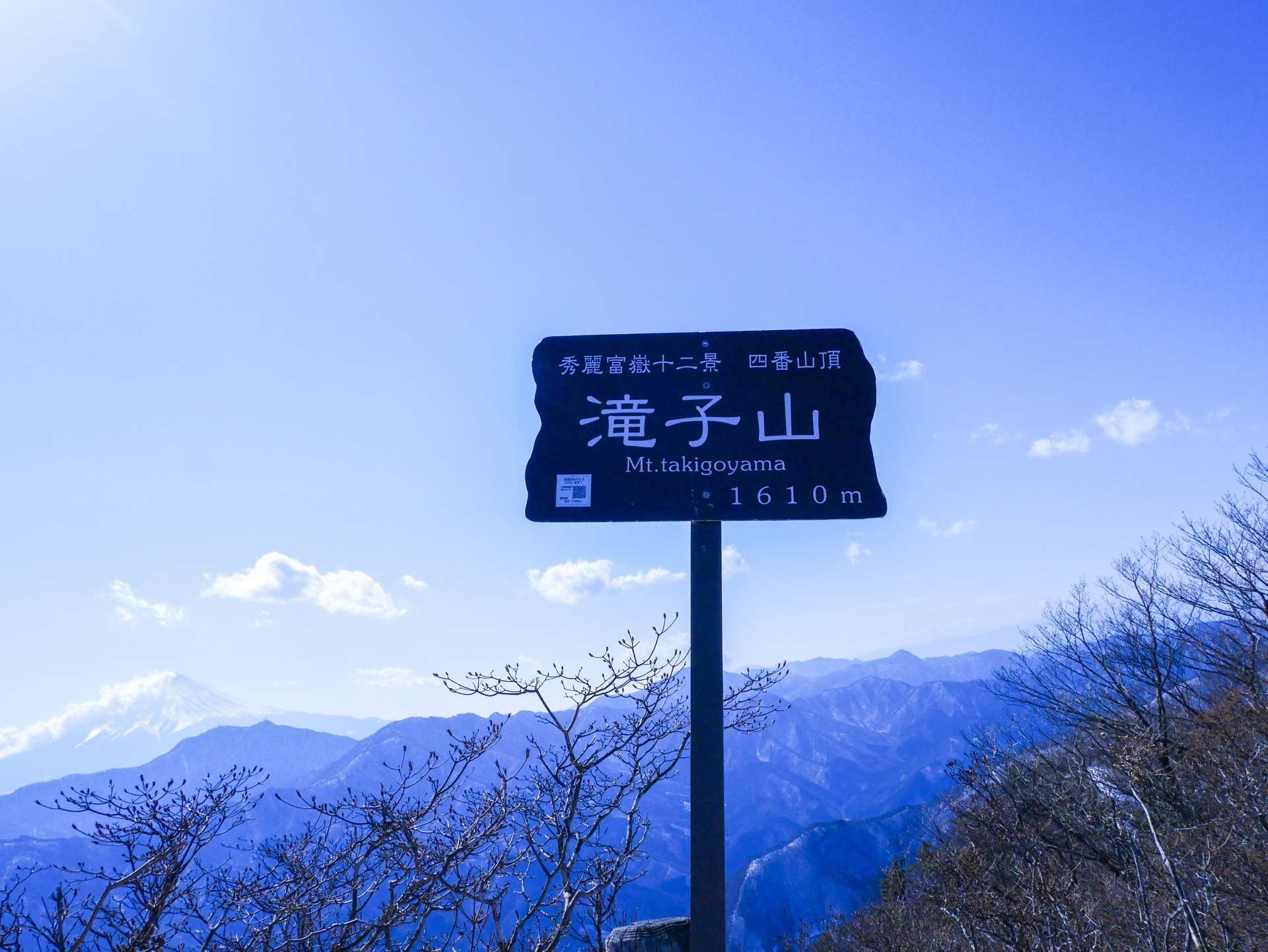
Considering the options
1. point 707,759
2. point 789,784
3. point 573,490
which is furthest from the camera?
point 789,784

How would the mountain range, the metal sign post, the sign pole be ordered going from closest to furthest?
1. the sign pole
2. the metal sign post
3. the mountain range

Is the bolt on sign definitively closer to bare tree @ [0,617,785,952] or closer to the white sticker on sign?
the white sticker on sign

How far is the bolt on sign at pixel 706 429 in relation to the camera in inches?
85.6

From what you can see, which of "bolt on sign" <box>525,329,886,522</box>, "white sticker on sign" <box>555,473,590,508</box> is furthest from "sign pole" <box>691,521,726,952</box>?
"white sticker on sign" <box>555,473,590,508</box>

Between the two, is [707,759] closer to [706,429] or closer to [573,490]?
[573,490]

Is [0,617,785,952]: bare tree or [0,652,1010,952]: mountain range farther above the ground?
[0,617,785,952]: bare tree

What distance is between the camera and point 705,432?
88.3 inches

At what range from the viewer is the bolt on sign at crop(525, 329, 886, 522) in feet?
7.13

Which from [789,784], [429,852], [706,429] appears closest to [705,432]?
[706,429]

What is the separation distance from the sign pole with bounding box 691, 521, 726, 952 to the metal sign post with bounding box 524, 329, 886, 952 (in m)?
0.02

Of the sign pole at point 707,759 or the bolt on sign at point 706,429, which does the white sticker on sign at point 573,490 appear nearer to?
the bolt on sign at point 706,429

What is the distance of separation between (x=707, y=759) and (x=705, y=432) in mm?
964

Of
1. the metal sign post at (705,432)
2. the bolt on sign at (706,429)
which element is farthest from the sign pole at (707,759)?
the bolt on sign at (706,429)

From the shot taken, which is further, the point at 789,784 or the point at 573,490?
the point at 789,784
